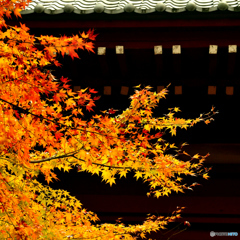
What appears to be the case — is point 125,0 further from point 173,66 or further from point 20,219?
point 20,219

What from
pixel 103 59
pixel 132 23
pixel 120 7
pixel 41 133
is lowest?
pixel 41 133

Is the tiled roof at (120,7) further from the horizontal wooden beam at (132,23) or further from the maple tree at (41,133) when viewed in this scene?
the maple tree at (41,133)

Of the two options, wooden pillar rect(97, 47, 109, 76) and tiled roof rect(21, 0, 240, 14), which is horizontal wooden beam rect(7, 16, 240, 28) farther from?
wooden pillar rect(97, 47, 109, 76)

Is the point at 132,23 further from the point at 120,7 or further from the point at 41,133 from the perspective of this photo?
the point at 41,133

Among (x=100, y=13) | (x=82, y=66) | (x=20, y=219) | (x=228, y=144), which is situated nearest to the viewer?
(x=20, y=219)

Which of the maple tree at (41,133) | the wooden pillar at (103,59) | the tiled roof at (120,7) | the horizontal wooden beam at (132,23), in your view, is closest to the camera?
the maple tree at (41,133)

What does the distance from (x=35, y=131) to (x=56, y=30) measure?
1.70 metres

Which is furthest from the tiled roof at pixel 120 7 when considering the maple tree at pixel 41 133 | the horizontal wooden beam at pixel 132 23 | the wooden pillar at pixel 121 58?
the maple tree at pixel 41 133

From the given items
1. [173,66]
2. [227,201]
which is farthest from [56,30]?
[227,201]

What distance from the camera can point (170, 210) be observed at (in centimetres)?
512

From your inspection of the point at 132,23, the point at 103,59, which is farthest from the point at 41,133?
the point at 132,23

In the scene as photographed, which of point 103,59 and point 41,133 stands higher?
point 103,59

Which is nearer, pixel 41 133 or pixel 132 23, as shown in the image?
pixel 41 133

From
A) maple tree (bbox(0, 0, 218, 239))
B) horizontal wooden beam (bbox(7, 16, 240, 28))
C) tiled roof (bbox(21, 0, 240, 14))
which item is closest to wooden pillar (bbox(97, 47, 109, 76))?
horizontal wooden beam (bbox(7, 16, 240, 28))
